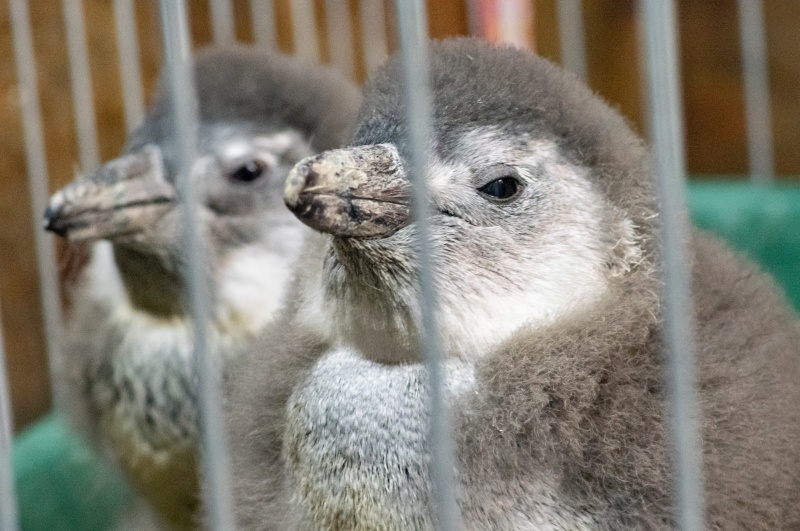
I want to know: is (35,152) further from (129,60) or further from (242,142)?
(242,142)

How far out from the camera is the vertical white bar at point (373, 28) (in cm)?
204

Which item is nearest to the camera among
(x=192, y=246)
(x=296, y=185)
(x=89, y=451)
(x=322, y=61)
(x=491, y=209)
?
(x=192, y=246)

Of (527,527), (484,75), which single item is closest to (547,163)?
(484,75)

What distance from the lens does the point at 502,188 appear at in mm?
890

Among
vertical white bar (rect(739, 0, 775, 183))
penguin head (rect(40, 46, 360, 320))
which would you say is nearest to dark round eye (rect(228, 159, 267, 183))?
penguin head (rect(40, 46, 360, 320))

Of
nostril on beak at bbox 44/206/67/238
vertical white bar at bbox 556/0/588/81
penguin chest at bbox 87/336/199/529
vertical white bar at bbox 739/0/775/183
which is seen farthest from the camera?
vertical white bar at bbox 739/0/775/183

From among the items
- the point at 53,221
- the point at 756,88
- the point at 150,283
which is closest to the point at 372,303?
the point at 53,221

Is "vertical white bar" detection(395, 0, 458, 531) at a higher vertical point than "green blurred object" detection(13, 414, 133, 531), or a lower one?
higher

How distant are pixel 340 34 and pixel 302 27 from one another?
3.5 inches

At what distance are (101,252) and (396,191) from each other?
2.68ft

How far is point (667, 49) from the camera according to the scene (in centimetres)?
61

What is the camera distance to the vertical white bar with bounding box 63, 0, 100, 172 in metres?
1.74

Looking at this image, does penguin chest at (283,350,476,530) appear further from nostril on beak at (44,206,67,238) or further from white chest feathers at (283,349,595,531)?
nostril on beak at (44,206,67,238)

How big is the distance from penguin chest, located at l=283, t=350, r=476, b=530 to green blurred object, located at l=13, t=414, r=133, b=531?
763 millimetres
